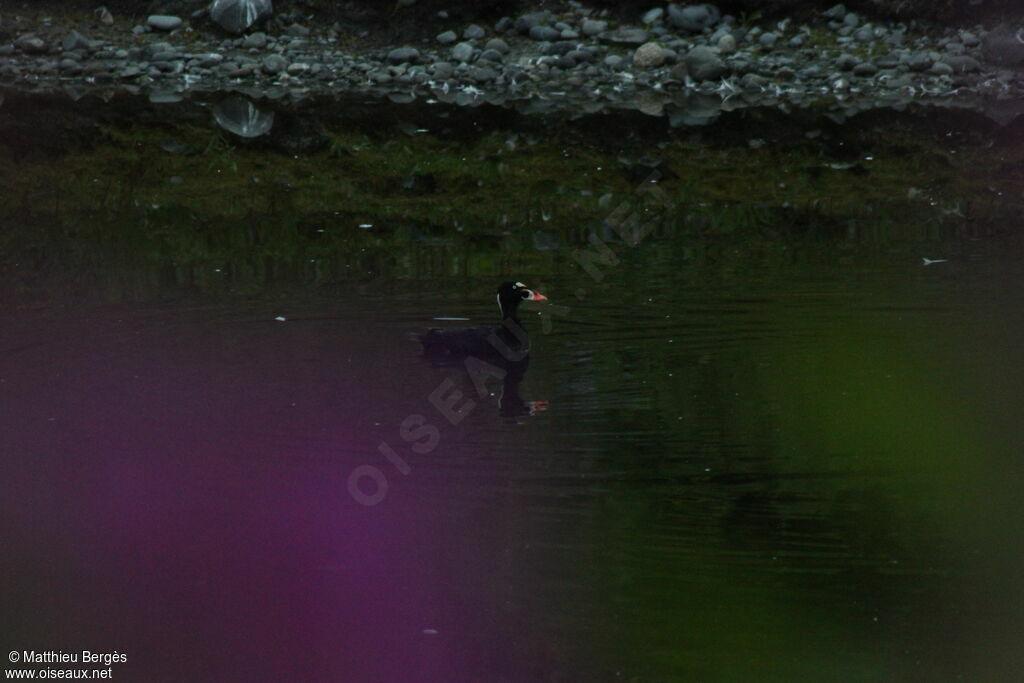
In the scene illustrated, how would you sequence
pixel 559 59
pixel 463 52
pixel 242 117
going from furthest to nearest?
pixel 463 52
pixel 559 59
pixel 242 117

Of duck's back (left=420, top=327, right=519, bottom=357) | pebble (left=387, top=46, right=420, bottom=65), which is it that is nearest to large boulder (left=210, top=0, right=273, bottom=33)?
pebble (left=387, top=46, right=420, bottom=65)

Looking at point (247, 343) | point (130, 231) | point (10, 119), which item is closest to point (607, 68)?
point (10, 119)

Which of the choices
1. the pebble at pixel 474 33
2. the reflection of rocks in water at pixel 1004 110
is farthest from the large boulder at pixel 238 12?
the reflection of rocks in water at pixel 1004 110

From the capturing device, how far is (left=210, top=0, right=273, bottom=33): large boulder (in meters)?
23.0

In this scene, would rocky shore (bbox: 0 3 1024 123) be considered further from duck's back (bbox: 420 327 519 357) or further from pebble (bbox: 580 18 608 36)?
duck's back (bbox: 420 327 519 357)

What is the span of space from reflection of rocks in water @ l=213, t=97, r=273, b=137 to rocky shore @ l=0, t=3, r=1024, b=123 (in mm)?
1133

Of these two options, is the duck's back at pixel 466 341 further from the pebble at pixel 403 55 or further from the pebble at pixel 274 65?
the pebble at pixel 274 65

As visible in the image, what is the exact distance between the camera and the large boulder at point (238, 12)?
23000 millimetres

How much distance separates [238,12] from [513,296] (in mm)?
15471

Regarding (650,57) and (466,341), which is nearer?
(466,341)

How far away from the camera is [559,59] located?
21.5 meters

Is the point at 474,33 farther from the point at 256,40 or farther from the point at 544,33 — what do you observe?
the point at 256,40

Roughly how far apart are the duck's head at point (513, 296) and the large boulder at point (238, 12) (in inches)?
605

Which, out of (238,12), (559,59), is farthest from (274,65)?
(559,59)
